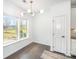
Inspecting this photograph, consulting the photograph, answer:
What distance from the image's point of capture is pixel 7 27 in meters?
4.30

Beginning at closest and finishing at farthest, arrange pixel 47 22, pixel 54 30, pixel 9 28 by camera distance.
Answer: pixel 9 28 < pixel 54 30 < pixel 47 22

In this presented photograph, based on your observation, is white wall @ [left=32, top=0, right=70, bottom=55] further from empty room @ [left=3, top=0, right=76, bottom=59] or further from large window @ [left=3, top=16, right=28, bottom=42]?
large window @ [left=3, top=16, right=28, bottom=42]

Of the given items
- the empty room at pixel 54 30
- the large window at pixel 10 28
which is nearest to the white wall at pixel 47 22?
the empty room at pixel 54 30

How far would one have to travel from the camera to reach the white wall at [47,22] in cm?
430

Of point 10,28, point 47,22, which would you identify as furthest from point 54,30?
point 10,28

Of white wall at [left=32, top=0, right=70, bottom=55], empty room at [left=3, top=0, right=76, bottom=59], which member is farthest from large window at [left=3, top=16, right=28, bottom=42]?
white wall at [left=32, top=0, right=70, bottom=55]

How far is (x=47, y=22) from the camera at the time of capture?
6.84 meters

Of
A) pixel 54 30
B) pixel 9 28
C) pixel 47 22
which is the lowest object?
pixel 54 30

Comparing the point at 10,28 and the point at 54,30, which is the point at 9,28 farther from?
the point at 54,30

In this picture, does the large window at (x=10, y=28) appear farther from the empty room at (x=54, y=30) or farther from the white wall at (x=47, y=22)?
the white wall at (x=47, y=22)

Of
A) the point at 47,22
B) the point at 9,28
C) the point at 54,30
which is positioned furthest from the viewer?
the point at 47,22

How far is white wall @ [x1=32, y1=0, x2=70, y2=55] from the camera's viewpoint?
14.1ft

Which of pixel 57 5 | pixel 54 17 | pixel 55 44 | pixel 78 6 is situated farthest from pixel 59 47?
pixel 78 6

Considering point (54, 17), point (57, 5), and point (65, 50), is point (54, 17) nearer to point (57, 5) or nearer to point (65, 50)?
point (57, 5)
